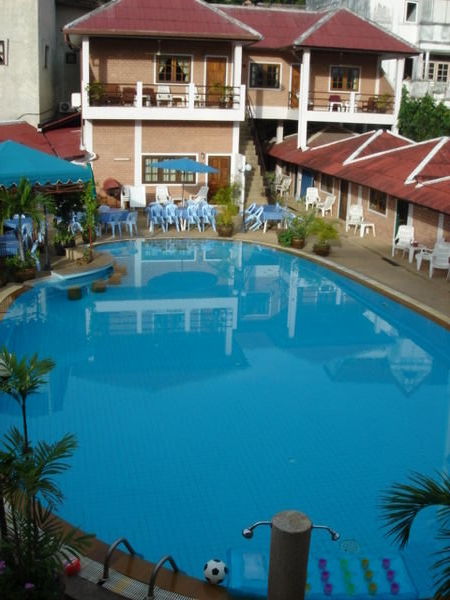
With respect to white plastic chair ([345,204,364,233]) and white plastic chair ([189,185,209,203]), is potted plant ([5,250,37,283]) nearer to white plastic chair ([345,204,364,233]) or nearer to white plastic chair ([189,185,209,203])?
white plastic chair ([189,185,209,203])

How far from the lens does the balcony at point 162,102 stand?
25547mm

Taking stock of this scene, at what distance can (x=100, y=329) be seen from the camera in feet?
47.8

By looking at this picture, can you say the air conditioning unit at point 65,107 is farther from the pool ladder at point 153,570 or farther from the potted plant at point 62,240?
the pool ladder at point 153,570

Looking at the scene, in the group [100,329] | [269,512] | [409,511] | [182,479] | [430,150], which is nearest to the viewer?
[409,511]

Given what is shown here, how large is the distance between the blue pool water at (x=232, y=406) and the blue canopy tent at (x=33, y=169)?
2.59m

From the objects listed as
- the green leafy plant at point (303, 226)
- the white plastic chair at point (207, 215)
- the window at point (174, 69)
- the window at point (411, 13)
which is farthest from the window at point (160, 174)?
the window at point (411, 13)

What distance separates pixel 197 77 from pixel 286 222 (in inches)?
345

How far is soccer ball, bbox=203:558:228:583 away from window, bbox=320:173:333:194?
22400 mm

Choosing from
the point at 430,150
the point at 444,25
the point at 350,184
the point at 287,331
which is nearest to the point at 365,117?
the point at 350,184

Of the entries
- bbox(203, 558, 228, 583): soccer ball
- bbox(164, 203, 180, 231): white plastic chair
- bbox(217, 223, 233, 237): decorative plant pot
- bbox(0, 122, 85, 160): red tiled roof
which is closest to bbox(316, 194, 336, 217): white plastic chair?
bbox(217, 223, 233, 237): decorative plant pot

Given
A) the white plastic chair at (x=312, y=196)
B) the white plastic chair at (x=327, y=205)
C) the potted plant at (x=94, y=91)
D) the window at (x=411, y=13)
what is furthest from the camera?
the window at (x=411, y=13)

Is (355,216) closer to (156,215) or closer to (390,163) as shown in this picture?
(390,163)

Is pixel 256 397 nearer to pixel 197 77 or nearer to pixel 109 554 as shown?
pixel 109 554

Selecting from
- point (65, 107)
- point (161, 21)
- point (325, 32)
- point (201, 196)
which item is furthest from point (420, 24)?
point (201, 196)
